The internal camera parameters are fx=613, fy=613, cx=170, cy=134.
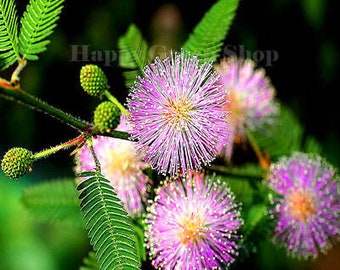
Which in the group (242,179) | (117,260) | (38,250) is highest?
(242,179)

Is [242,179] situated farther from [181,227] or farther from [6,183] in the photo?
[6,183]

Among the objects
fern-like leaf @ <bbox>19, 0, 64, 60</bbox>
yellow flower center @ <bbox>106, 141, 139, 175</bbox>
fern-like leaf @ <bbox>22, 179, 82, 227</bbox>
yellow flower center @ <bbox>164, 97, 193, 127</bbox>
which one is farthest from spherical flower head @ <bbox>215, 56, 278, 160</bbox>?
fern-like leaf @ <bbox>19, 0, 64, 60</bbox>

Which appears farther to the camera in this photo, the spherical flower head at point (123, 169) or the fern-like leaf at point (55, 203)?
the fern-like leaf at point (55, 203)

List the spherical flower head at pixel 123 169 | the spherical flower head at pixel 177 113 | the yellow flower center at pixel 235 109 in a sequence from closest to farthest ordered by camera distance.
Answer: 1. the spherical flower head at pixel 177 113
2. the spherical flower head at pixel 123 169
3. the yellow flower center at pixel 235 109

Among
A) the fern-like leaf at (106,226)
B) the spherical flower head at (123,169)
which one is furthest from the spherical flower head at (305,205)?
the fern-like leaf at (106,226)

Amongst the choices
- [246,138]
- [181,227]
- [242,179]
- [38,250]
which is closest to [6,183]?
[38,250]

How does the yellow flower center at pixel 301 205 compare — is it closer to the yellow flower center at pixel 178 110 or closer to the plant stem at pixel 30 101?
the yellow flower center at pixel 178 110

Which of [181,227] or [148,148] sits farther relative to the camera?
[181,227]
